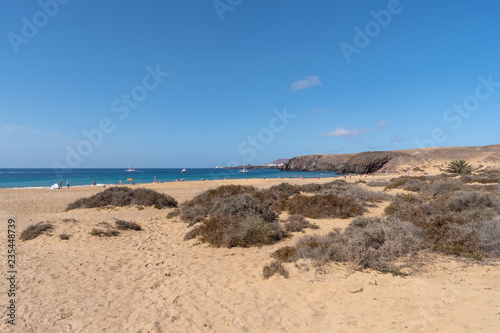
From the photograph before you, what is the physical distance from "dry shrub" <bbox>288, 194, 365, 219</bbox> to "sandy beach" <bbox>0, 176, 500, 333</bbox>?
4545 mm

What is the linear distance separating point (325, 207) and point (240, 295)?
7.40 m

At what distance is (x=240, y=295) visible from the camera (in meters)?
4.96

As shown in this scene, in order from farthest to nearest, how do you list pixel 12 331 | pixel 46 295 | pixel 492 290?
1. pixel 46 295
2. pixel 492 290
3. pixel 12 331

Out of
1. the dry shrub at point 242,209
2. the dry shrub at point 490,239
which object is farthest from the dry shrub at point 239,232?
the dry shrub at point 490,239

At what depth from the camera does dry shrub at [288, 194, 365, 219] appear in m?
11.1

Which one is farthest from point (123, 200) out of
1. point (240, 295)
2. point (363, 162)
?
point (363, 162)

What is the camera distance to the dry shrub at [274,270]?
5.50 metres

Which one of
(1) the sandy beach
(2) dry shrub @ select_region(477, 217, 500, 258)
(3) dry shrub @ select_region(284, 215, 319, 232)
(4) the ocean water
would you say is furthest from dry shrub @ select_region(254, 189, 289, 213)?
(4) the ocean water

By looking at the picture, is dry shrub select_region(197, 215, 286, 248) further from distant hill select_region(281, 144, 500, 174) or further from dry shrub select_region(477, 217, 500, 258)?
distant hill select_region(281, 144, 500, 174)

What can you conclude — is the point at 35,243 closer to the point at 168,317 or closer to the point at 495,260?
the point at 168,317

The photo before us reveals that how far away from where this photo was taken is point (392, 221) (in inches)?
295

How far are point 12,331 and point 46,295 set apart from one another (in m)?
1.23

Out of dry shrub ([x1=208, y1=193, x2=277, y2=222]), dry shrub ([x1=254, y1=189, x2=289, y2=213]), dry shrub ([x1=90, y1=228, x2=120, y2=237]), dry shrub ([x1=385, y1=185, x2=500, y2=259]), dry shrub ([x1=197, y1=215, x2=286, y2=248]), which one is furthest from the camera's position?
dry shrub ([x1=254, y1=189, x2=289, y2=213])

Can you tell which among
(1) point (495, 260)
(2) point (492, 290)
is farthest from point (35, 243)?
(1) point (495, 260)
